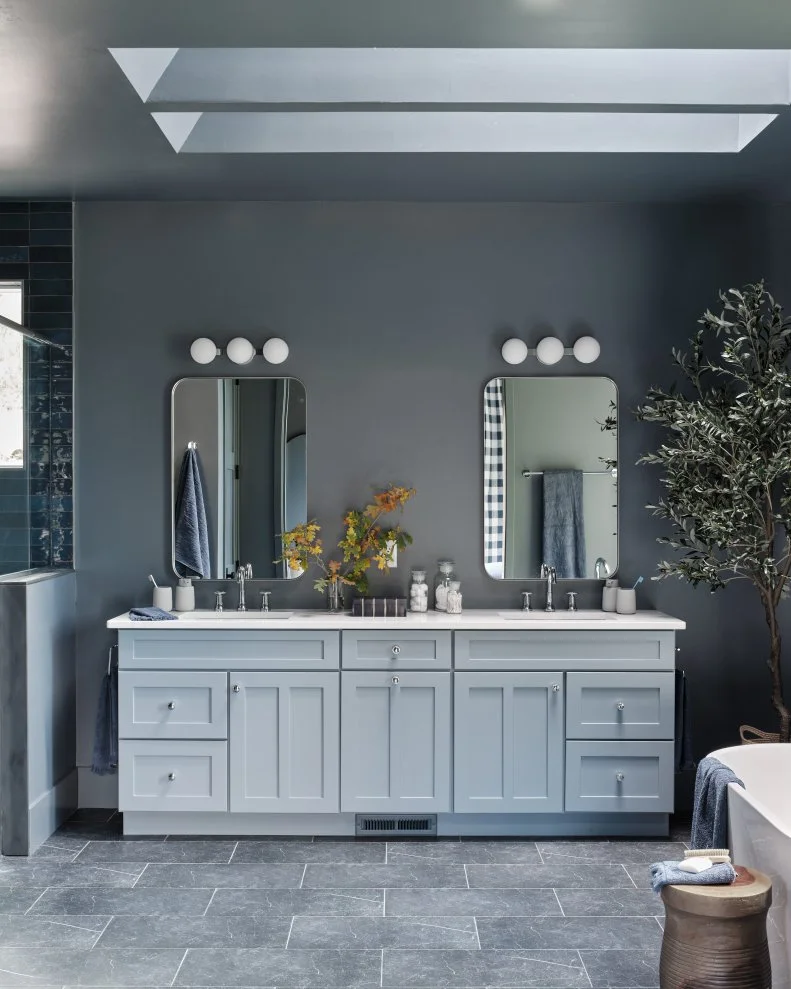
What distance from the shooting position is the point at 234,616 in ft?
13.8

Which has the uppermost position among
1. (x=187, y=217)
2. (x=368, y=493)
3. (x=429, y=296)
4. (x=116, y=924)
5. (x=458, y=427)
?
(x=187, y=217)

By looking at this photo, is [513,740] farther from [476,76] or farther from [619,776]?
[476,76]

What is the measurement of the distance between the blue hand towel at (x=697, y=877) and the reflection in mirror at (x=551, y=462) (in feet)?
6.43

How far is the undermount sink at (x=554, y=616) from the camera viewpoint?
407 cm

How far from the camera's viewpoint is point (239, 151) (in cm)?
366

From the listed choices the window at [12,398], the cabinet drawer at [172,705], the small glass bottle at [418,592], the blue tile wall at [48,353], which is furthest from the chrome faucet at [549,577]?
the window at [12,398]

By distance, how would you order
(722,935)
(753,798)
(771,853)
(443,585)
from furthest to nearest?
(443,585) → (753,798) → (771,853) → (722,935)

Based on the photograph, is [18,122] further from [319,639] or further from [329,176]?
[319,639]

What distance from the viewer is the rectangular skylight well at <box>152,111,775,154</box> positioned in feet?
12.0

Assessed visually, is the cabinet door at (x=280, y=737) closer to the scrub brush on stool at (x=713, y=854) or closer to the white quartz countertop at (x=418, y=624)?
the white quartz countertop at (x=418, y=624)

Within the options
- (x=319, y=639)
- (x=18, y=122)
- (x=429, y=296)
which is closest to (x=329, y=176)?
(x=429, y=296)

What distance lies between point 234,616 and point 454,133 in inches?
86.8

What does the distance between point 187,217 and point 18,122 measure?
1.10 meters

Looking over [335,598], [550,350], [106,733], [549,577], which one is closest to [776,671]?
[549,577]
